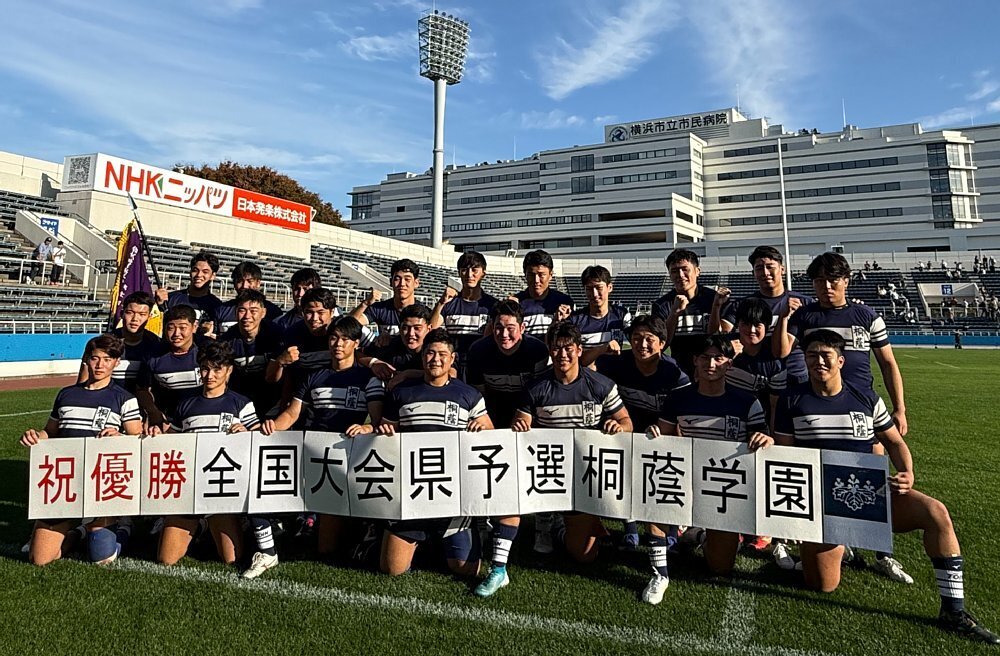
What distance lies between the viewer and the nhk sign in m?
26.5

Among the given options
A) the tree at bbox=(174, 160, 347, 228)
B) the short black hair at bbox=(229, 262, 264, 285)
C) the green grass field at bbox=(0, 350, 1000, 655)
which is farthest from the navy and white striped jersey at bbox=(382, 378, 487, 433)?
the tree at bbox=(174, 160, 347, 228)

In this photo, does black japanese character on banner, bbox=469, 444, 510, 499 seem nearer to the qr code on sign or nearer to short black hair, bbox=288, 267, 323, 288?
short black hair, bbox=288, 267, 323, 288

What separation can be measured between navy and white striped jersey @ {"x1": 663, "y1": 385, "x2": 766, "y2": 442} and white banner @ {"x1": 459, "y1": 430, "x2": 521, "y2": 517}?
50.5 inches

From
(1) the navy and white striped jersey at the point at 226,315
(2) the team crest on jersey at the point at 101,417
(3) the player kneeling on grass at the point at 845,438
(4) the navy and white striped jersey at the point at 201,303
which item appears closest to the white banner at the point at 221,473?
(2) the team crest on jersey at the point at 101,417

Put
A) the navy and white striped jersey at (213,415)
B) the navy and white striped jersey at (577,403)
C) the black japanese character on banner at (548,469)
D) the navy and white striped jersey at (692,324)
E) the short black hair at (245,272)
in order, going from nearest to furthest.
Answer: the black japanese character on banner at (548,469) < the navy and white striped jersey at (577,403) < the navy and white striped jersey at (213,415) < the navy and white striped jersey at (692,324) < the short black hair at (245,272)

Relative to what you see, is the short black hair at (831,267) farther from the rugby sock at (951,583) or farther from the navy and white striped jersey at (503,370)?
the navy and white striped jersey at (503,370)

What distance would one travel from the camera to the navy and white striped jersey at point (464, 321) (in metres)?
5.76

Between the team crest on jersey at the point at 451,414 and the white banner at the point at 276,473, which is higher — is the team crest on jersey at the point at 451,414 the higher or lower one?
the higher one

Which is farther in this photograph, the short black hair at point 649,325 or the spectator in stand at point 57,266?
the spectator in stand at point 57,266

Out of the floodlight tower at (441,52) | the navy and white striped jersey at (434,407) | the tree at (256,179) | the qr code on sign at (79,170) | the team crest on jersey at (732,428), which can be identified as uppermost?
the floodlight tower at (441,52)

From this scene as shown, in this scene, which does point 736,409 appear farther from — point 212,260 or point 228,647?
point 212,260

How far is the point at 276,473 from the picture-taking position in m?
4.31

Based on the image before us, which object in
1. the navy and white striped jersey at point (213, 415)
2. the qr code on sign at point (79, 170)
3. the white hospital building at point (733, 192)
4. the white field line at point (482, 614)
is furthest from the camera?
the white hospital building at point (733, 192)

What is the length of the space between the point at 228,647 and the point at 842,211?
79832 millimetres
